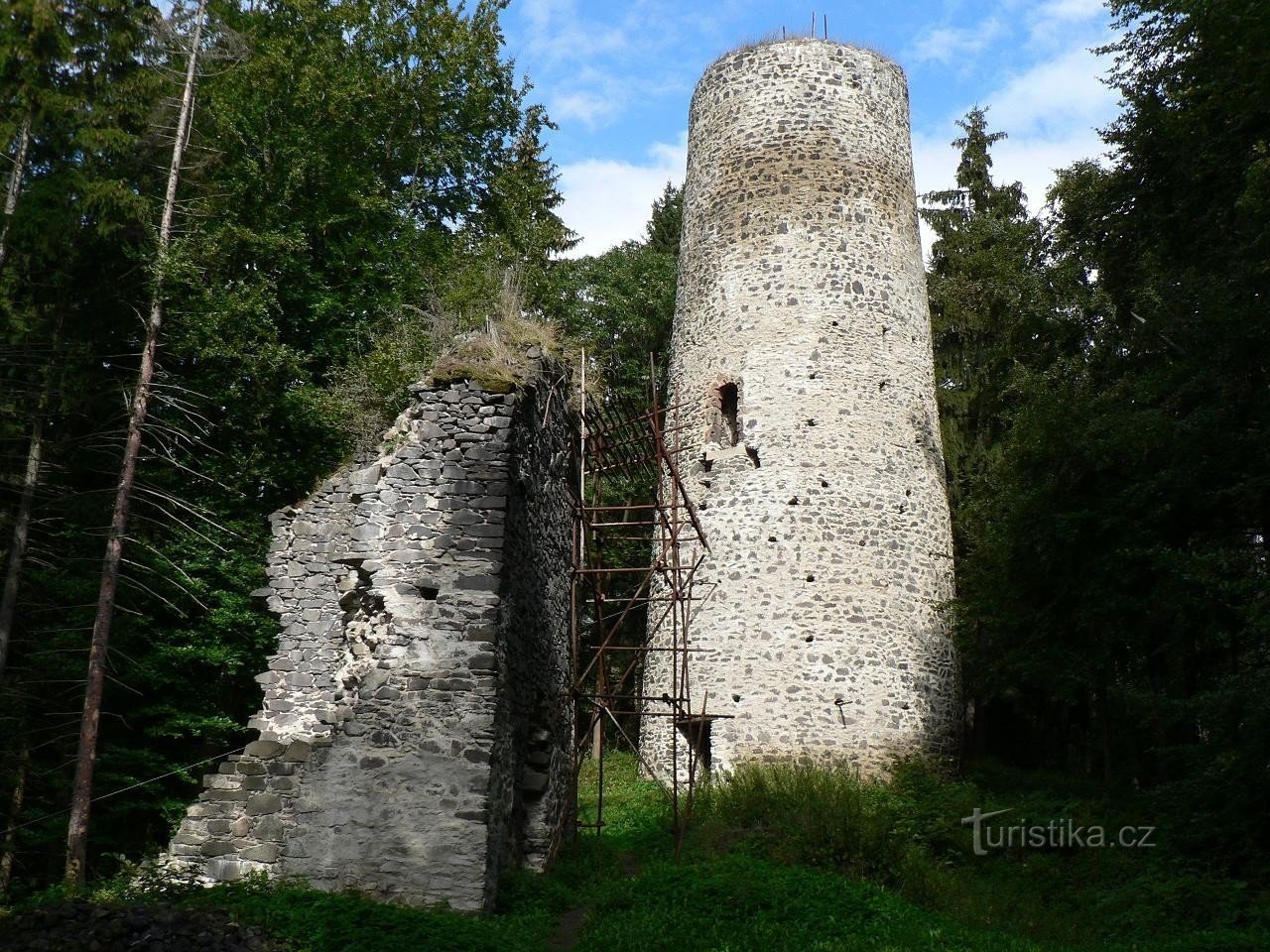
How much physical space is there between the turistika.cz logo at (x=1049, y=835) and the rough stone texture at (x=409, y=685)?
5.72 meters

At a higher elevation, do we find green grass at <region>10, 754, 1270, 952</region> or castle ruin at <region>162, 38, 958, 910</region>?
castle ruin at <region>162, 38, 958, 910</region>

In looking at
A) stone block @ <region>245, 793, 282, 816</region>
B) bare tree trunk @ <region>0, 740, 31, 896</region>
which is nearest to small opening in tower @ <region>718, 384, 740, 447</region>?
stone block @ <region>245, 793, 282, 816</region>

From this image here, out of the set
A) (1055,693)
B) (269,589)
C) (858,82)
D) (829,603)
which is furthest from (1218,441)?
(269,589)

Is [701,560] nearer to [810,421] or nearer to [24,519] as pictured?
[810,421]

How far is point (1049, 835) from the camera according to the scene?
40.8ft

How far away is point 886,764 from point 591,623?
9.11 metres

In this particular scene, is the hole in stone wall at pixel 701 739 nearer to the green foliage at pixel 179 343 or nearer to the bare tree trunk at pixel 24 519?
the green foliage at pixel 179 343

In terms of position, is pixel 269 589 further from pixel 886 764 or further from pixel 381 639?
pixel 886 764

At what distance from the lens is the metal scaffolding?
39.2 ft

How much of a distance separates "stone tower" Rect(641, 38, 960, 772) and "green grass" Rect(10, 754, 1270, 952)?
46.7 inches

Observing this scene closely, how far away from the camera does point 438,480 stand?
9023mm

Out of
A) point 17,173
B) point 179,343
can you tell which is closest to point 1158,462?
point 179,343

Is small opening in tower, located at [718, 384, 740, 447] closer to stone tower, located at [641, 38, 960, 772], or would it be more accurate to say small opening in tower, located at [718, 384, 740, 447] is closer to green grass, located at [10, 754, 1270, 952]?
stone tower, located at [641, 38, 960, 772]

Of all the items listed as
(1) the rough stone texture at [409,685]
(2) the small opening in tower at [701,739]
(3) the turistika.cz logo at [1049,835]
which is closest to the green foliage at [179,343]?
(1) the rough stone texture at [409,685]
